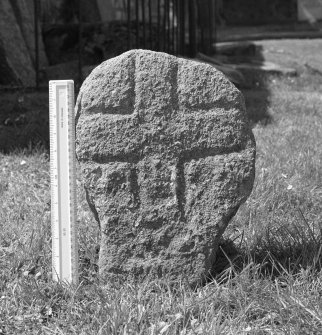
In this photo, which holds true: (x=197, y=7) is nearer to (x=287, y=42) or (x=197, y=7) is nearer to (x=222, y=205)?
(x=287, y=42)

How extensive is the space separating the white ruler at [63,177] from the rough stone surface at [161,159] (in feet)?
0.17

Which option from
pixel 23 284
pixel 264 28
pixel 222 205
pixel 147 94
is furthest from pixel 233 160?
pixel 264 28

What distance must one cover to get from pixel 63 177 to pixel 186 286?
0.62 metres

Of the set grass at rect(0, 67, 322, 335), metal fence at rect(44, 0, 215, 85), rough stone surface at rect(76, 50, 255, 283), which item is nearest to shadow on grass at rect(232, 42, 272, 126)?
metal fence at rect(44, 0, 215, 85)

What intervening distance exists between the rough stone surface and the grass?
0.45 ft

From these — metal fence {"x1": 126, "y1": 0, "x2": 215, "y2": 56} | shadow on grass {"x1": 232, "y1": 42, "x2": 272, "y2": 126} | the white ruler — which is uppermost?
the white ruler

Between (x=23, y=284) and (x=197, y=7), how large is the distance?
901 centimetres

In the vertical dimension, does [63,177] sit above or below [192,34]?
above

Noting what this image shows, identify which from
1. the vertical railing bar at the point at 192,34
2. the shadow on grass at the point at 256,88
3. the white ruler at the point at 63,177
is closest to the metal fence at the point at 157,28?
the vertical railing bar at the point at 192,34

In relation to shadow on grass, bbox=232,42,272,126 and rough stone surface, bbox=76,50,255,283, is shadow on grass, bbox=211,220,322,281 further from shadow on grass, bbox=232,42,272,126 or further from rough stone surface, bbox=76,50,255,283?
shadow on grass, bbox=232,42,272,126

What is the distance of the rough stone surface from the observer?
2533 millimetres

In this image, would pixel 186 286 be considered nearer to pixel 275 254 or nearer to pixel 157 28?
pixel 275 254

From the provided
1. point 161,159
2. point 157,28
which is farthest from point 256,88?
point 161,159

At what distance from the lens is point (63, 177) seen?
2.53 meters
